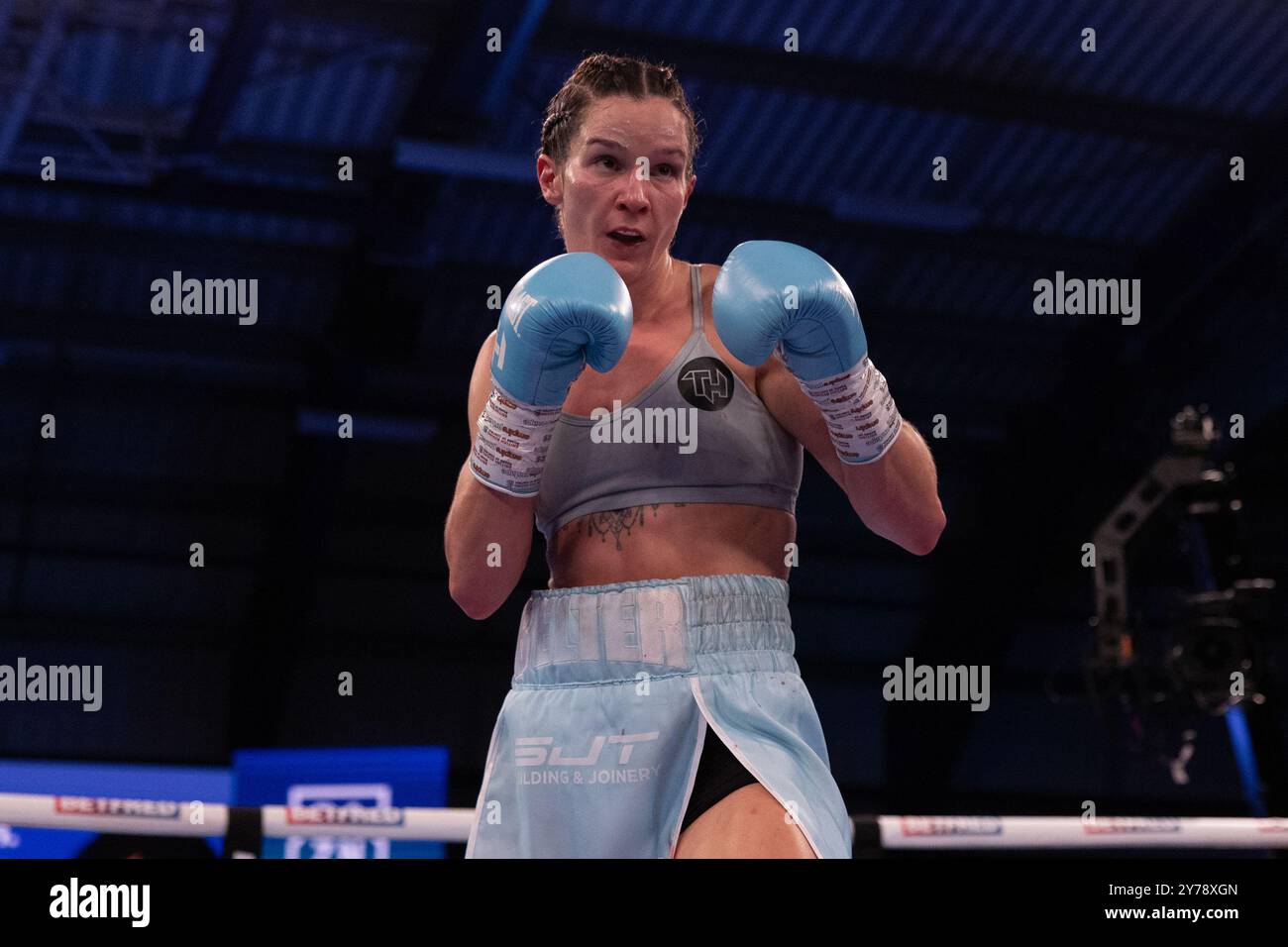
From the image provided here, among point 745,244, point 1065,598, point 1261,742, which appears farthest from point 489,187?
point 745,244

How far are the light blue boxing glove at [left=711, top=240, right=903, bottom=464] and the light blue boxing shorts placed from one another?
0.24 meters

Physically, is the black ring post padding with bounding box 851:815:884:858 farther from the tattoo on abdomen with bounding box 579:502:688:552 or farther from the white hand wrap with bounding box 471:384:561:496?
the white hand wrap with bounding box 471:384:561:496

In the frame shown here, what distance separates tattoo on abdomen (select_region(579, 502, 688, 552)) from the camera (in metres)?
1.92

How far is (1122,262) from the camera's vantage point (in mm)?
8961

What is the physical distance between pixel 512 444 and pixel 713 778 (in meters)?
0.48

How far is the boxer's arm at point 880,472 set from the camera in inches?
74.4

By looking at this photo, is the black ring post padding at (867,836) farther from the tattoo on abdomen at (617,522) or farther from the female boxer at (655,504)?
the tattoo on abdomen at (617,522)

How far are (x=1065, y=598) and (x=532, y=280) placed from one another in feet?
32.7

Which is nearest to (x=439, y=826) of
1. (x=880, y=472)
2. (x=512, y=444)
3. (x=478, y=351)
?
(x=512, y=444)

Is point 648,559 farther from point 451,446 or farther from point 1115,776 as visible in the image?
point 1115,776

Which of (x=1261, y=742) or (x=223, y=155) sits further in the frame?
(x=223, y=155)

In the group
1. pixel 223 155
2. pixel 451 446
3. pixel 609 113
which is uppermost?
pixel 223 155

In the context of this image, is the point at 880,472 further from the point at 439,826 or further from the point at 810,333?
the point at 439,826
